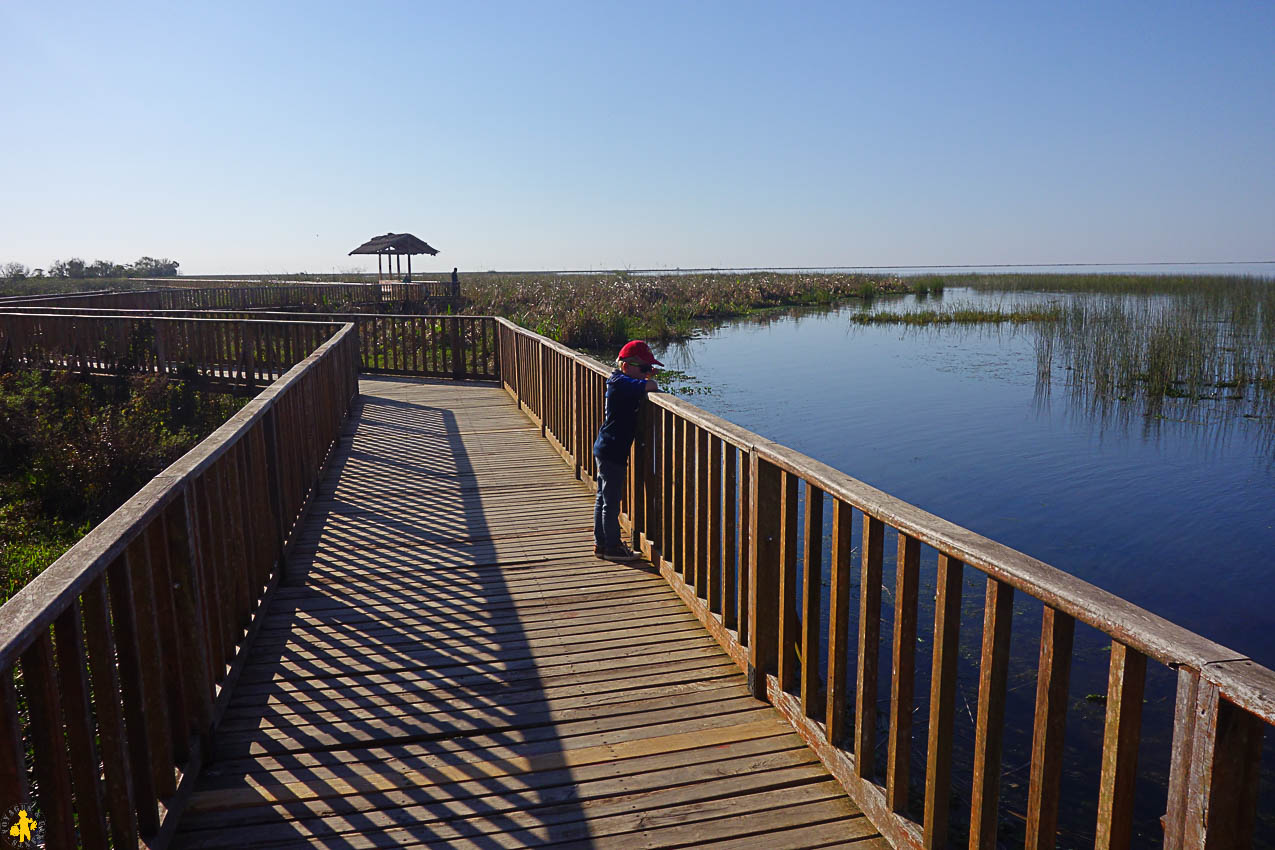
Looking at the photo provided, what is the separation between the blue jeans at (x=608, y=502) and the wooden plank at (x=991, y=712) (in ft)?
10.7

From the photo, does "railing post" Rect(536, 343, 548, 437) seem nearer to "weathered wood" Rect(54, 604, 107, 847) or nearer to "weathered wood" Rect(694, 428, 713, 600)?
"weathered wood" Rect(694, 428, 713, 600)

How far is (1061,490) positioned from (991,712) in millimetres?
8822

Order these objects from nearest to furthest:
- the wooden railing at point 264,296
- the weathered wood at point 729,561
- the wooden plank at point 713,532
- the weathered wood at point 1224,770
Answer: the weathered wood at point 1224,770
the weathered wood at point 729,561
the wooden plank at point 713,532
the wooden railing at point 264,296

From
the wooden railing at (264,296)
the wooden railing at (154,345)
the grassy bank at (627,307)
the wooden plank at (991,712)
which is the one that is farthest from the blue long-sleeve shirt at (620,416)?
the wooden railing at (264,296)

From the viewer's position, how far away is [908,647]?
2.55 meters

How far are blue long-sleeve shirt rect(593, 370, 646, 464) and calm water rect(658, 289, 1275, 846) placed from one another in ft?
7.33

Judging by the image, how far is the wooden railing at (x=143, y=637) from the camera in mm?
1914

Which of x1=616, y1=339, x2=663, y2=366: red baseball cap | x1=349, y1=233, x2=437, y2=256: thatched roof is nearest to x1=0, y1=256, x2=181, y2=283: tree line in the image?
x1=349, y1=233, x2=437, y2=256: thatched roof

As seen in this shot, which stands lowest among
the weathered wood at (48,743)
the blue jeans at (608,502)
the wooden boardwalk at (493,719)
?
the wooden boardwalk at (493,719)

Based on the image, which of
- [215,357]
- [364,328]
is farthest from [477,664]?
[364,328]

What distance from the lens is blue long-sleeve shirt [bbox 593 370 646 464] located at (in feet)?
17.0

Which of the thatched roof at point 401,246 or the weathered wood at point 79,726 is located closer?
the weathered wood at point 79,726

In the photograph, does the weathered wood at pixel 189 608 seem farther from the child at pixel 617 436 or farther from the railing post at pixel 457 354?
the railing post at pixel 457 354

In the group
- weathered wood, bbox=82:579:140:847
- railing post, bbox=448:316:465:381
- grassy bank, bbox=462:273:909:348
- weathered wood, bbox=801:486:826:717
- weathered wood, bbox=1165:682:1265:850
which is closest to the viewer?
weathered wood, bbox=1165:682:1265:850
